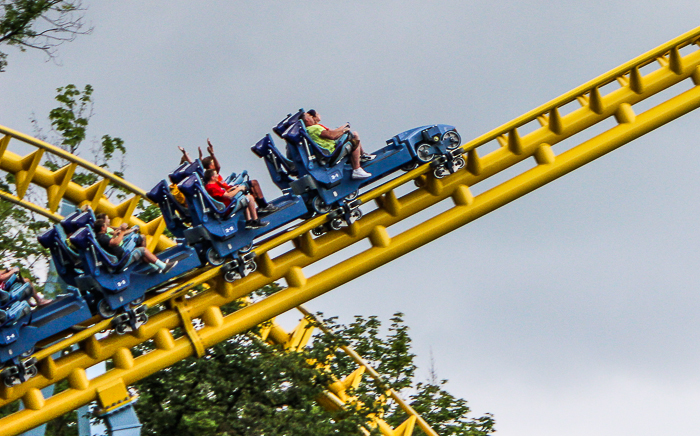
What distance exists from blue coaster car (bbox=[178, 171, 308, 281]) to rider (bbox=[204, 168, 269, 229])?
39 mm

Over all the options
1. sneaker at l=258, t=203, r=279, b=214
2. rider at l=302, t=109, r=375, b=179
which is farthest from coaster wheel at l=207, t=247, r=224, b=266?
rider at l=302, t=109, r=375, b=179

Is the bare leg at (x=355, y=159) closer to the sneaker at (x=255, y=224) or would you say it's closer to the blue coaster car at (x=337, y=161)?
the blue coaster car at (x=337, y=161)

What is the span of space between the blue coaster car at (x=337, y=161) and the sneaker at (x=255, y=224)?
0.37m

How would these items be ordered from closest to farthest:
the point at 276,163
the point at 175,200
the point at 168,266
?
1. the point at 168,266
2. the point at 175,200
3. the point at 276,163

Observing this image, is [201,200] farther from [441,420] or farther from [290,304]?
[441,420]

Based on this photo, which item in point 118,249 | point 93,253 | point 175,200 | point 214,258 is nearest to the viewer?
point 93,253

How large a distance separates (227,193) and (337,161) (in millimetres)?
892

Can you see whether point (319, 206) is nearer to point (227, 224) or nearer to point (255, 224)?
point (255, 224)

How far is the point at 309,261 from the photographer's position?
321 inches

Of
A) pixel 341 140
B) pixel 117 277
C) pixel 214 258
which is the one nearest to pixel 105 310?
pixel 117 277

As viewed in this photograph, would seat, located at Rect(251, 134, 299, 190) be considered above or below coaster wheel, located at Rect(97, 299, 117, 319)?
above

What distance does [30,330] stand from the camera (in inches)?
290

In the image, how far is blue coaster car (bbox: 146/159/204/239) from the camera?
306 inches

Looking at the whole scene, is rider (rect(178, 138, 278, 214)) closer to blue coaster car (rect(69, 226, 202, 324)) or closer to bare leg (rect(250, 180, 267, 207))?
bare leg (rect(250, 180, 267, 207))
